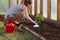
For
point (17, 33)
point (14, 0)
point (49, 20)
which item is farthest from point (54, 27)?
point (14, 0)

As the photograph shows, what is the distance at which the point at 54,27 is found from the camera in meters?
4.29

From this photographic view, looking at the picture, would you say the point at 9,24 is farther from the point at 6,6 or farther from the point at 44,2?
the point at 6,6

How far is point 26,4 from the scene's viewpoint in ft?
13.2

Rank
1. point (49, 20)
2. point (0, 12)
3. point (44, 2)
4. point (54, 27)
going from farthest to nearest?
point (0, 12), point (44, 2), point (49, 20), point (54, 27)

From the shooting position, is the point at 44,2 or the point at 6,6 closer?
the point at 44,2

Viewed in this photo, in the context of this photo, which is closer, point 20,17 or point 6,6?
point 20,17

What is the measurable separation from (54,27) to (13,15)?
914 mm

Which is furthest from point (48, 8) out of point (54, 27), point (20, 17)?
point (20, 17)

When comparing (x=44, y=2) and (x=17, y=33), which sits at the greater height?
(x=44, y=2)

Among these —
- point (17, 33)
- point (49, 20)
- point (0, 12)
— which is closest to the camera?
point (17, 33)

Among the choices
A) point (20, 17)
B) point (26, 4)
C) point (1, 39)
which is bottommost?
point (1, 39)

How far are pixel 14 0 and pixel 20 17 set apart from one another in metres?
1.97

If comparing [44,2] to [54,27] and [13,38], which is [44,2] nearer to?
[54,27]

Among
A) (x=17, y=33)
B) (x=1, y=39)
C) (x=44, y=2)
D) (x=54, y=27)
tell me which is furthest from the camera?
(x=44, y=2)
